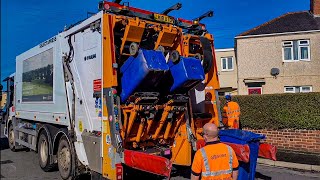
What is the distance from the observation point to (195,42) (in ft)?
21.6

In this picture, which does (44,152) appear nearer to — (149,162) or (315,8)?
(149,162)

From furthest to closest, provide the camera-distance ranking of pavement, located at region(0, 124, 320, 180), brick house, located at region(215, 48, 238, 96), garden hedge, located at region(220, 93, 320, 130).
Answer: brick house, located at region(215, 48, 238, 96), garden hedge, located at region(220, 93, 320, 130), pavement, located at region(0, 124, 320, 180)

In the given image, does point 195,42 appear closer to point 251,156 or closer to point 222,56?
point 251,156

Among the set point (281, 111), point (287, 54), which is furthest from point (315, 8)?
point (281, 111)

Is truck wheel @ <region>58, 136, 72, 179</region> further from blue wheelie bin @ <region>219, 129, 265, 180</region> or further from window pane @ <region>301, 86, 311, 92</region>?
window pane @ <region>301, 86, 311, 92</region>

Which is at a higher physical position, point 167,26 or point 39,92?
point 167,26

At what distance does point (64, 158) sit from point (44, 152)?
1245 mm

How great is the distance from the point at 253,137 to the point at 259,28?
2005 cm

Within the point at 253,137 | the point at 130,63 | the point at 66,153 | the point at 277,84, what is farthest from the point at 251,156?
the point at 277,84

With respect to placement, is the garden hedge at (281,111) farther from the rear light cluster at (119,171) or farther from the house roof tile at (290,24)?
the house roof tile at (290,24)

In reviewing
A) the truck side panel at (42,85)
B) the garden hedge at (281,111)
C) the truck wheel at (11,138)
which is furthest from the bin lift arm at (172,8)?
the truck wheel at (11,138)

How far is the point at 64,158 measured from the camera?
6.53m

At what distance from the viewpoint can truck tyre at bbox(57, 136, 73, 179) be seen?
6.27m

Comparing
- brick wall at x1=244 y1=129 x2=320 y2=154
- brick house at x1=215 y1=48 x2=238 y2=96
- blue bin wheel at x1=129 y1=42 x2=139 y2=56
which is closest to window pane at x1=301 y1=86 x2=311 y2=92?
brick house at x1=215 y1=48 x2=238 y2=96
